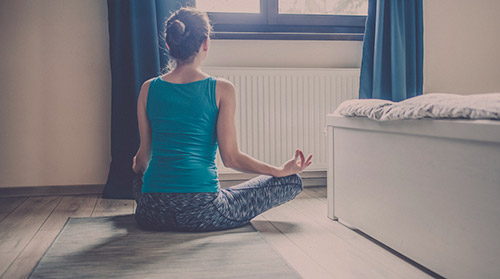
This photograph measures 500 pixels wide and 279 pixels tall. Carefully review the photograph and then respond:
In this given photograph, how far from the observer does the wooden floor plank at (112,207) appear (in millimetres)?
2123

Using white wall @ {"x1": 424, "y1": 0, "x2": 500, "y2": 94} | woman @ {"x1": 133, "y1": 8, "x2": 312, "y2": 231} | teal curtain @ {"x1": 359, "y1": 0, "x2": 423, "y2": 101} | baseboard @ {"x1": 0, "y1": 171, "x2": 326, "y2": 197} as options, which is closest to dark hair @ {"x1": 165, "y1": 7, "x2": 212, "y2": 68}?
woman @ {"x1": 133, "y1": 8, "x2": 312, "y2": 231}

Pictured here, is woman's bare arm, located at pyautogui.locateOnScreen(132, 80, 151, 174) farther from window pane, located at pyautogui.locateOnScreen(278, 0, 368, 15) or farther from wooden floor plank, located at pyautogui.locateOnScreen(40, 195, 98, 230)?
window pane, located at pyautogui.locateOnScreen(278, 0, 368, 15)

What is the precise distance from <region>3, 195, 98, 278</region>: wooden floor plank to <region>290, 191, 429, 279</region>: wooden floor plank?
1.03 m

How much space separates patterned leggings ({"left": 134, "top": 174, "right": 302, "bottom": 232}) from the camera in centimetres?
161

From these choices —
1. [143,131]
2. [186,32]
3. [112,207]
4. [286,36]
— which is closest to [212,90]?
[186,32]

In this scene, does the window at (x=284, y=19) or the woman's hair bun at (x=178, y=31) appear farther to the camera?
Result: the window at (x=284, y=19)

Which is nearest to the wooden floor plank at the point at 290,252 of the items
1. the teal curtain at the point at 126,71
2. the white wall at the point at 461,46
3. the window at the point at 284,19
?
the teal curtain at the point at 126,71

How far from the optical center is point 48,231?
5.94ft

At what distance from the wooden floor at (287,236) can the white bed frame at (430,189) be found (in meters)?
0.08

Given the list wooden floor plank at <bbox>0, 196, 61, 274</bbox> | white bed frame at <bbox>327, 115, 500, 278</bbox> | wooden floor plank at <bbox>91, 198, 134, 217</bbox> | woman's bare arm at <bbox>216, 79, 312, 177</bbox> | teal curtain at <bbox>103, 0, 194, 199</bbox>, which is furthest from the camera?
teal curtain at <bbox>103, 0, 194, 199</bbox>

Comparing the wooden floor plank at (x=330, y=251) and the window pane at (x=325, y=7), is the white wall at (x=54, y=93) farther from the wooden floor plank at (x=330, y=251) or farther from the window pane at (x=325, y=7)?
the wooden floor plank at (x=330, y=251)

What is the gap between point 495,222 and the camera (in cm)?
104

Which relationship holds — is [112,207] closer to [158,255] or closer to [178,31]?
[158,255]

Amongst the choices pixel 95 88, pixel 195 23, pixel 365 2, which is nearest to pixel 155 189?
pixel 195 23
